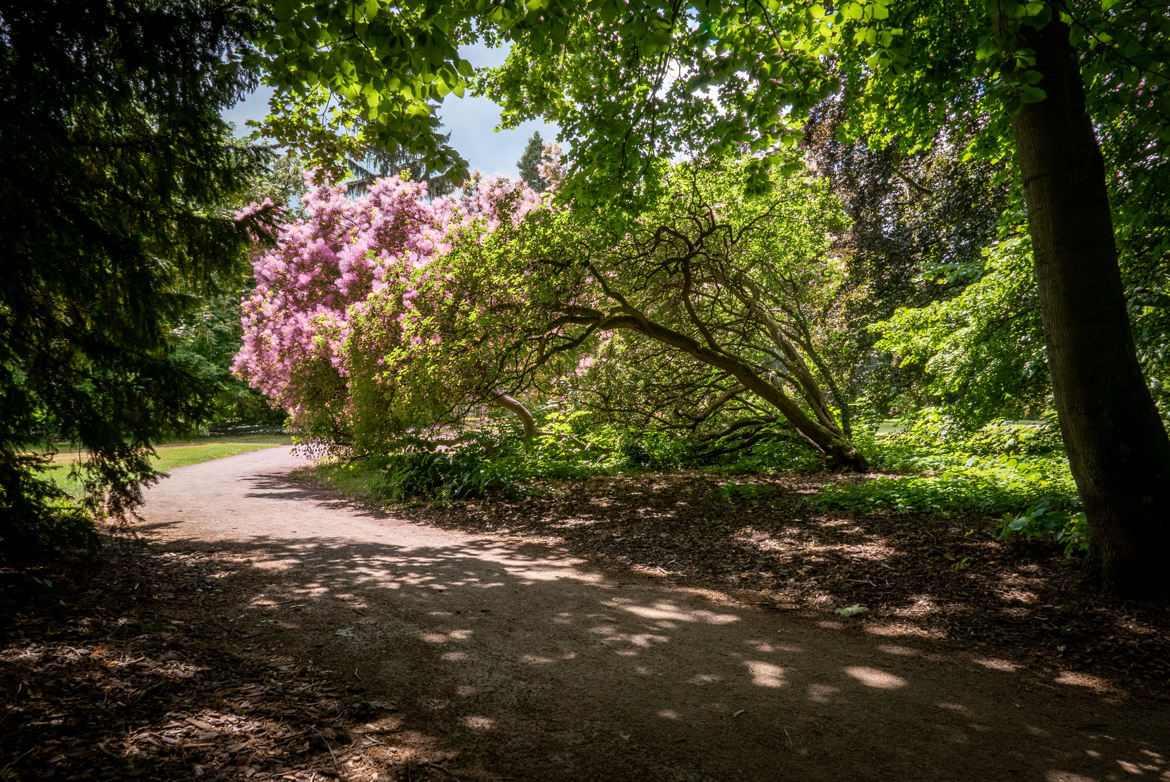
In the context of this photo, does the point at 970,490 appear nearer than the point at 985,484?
Yes

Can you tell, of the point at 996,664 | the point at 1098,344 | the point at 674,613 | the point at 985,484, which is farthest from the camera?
the point at 985,484

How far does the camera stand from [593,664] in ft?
10.7

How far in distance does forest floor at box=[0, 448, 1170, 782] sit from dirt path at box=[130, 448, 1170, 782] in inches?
0.6

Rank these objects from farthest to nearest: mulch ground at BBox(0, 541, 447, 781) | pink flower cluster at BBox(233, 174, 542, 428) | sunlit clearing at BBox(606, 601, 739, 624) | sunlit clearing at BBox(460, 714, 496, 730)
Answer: pink flower cluster at BBox(233, 174, 542, 428)
sunlit clearing at BBox(606, 601, 739, 624)
sunlit clearing at BBox(460, 714, 496, 730)
mulch ground at BBox(0, 541, 447, 781)

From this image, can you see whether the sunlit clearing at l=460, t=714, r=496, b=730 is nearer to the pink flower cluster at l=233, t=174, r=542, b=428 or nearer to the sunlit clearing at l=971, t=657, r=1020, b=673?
the sunlit clearing at l=971, t=657, r=1020, b=673

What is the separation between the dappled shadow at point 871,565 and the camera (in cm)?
355

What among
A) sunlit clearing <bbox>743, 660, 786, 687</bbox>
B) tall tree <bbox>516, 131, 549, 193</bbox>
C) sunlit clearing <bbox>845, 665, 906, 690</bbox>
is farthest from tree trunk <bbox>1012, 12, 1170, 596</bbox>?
tall tree <bbox>516, 131, 549, 193</bbox>

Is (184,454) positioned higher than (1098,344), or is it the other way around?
(1098,344)

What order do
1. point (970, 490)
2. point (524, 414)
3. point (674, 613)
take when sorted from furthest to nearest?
point (524, 414)
point (970, 490)
point (674, 613)

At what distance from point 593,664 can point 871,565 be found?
3.09 m

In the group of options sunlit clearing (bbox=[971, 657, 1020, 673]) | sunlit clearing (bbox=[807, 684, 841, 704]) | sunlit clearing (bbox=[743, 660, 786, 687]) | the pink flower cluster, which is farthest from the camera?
the pink flower cluster

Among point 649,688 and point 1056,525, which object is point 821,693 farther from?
point 1056,525

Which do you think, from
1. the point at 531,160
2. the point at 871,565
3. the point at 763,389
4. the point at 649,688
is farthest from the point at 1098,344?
the point at 531,160

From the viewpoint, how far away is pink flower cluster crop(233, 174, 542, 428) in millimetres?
11883
